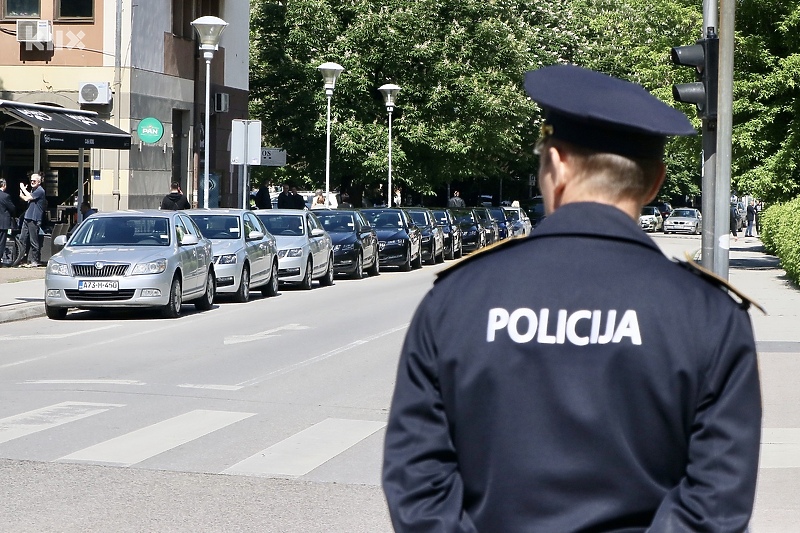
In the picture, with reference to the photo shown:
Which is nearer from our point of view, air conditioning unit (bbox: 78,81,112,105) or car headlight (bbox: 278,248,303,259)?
car headlight (bbox: 278,248,303,259)

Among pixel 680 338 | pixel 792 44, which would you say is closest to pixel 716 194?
pixel 680 338

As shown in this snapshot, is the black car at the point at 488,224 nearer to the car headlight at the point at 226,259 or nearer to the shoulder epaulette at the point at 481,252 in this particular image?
the car headlight at the point at 226,259

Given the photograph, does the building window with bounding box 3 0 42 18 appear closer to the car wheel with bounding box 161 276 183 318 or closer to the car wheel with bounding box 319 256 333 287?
the car wheel with bounding box 319 256 333 287

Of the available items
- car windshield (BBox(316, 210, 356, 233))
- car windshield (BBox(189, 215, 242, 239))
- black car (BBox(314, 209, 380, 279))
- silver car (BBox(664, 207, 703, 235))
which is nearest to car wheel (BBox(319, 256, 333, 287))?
black car (BBox(314, 209, 380, 279))

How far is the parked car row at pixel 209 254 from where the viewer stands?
1875 centimetres

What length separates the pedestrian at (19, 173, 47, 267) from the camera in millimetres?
27641

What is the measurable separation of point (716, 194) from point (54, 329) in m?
10.0

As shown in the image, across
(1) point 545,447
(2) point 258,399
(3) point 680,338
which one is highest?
(3) point 680,338

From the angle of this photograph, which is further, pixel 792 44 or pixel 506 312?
pixel 792 44

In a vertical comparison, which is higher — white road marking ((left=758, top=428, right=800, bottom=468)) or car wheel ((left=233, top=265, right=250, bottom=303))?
car wheel ((left=233, top=265, right=250, bottom=303))

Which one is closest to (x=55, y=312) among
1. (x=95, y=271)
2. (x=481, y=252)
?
(x=95, y=271)

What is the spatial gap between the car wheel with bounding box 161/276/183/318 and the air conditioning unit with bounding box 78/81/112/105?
14.2 meters

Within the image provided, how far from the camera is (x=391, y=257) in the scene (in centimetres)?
3344

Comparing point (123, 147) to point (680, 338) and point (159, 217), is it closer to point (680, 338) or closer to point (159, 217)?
point (159, 217)
